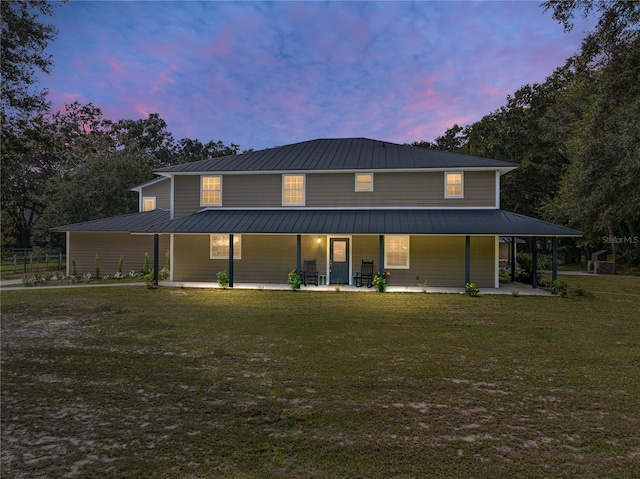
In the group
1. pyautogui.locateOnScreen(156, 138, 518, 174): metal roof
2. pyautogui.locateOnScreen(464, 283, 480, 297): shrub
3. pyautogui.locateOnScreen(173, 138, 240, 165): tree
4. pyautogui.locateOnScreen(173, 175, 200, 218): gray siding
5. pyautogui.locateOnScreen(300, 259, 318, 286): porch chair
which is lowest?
pyautogui.locateOnScreen(464, 283, 480, 297): shrub

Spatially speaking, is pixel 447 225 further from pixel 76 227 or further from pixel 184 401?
pixel 76 227

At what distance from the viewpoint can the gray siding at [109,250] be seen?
65.1ft

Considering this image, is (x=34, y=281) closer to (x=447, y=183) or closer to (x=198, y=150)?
(x=447, y=183)

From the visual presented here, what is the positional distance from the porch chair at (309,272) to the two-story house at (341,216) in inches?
10.5

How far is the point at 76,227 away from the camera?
19203mm

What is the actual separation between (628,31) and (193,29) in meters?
15.2

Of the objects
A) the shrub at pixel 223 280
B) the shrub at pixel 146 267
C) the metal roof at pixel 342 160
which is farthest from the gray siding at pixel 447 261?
the shrub at pixel 146 267

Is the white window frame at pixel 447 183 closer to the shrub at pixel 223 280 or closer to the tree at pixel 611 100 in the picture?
the tree at pixel 611 100

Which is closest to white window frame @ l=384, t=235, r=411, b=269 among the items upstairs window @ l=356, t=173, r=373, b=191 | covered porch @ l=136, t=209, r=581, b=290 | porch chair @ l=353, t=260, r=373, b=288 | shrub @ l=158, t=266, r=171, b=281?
covered porch @ l=136, t=209, r=581, b=290

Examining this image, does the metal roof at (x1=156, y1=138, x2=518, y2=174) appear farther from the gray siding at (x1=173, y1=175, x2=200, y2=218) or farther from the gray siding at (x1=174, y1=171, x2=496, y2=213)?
the gray siding at (x1=173, y1=175, x2=200, y2=218)

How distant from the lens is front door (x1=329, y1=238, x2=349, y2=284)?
52.6 ft

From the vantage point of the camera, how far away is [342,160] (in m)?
17.0

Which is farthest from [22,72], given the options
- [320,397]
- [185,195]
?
[320,397]

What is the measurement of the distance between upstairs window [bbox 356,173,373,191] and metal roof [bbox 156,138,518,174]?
1.34 ft
